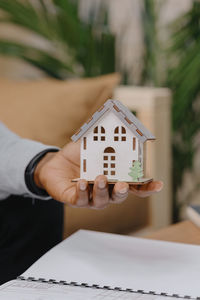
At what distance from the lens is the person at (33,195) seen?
2.15 ft

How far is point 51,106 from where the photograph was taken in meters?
1.47

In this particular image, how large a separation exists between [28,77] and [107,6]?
1.74ft

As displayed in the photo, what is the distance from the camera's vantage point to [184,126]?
1.90 meters

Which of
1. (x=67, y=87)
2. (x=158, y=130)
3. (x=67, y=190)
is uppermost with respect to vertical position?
(x=67, y=87)

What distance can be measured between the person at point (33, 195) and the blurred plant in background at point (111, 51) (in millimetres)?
1077

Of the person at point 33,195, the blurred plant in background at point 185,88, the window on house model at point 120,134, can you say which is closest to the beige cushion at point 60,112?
the blurred plant in background at point 185,88

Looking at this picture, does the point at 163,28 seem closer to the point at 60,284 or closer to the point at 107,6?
the point at 107,6

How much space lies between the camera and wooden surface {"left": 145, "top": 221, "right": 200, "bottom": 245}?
2.79 ft

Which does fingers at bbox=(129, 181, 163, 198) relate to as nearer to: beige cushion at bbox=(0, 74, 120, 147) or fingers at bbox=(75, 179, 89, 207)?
fingers at bbox=(75, 179, 89, 207)

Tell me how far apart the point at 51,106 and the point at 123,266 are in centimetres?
91

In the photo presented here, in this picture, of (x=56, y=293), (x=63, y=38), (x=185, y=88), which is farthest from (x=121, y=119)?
(x=63, y=38)

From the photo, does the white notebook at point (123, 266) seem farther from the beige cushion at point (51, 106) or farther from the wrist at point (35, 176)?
the beige cushion at point (51, 106)

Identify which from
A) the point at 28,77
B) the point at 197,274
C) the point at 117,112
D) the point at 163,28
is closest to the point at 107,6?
the point at 163,28

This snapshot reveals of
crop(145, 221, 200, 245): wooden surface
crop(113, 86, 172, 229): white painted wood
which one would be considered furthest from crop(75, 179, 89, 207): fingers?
crop(113, 86, 172, 229): white painted wood
